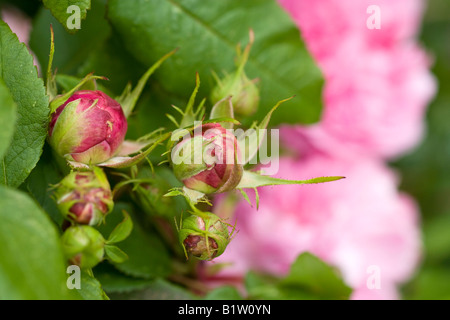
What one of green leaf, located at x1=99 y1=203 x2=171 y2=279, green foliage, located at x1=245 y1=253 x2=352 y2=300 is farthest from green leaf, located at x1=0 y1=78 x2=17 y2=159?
green foliage, located at x1=245 y1=253 x2=352 y2=300

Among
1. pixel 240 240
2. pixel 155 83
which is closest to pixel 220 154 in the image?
pixel 155 83

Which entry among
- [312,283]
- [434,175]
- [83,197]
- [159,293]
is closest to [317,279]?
[312,283]

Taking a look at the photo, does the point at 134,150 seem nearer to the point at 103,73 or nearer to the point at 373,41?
the point at 103,73

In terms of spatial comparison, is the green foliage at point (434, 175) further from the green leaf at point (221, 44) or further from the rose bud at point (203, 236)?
the rose bud at point (203, 236)

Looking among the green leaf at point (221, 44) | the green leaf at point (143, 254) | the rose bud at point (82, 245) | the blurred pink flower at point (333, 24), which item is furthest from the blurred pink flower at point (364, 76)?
the rose bud at point (82, 245)

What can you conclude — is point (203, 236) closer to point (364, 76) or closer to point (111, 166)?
point (111, 166)

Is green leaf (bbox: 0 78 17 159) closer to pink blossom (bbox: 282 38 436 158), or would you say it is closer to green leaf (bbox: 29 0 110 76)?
green leaf (bbox: 29 0 110 76)
